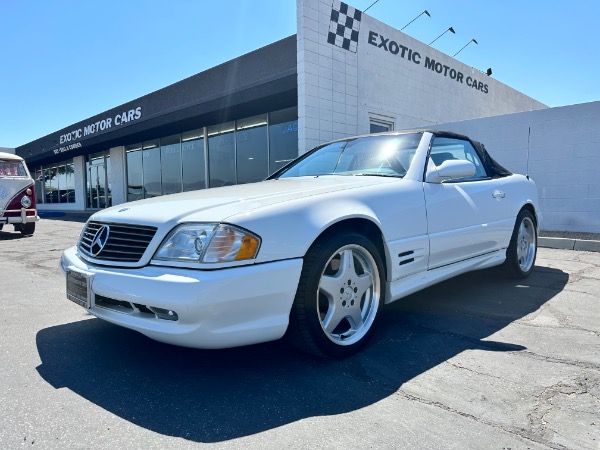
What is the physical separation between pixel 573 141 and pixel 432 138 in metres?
5.61

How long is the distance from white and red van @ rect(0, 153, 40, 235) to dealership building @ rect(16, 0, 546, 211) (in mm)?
4306

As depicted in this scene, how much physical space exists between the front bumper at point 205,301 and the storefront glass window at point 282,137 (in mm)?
9073

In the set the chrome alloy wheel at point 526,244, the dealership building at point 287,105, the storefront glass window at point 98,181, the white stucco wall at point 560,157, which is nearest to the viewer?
the chrome alloy wheel at point 526,244

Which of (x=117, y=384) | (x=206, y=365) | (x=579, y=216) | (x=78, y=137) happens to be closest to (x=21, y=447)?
(x=117, y=384)

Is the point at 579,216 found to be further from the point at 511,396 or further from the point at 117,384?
the point at 117,384

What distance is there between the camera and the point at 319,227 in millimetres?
2363

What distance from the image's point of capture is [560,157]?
775 centimetres

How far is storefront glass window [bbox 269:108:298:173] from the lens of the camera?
1127 cm

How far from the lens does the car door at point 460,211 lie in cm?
316

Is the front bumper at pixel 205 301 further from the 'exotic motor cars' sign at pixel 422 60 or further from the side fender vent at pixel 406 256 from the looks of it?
the 'exotic motor cars' sign at pixel 422 60

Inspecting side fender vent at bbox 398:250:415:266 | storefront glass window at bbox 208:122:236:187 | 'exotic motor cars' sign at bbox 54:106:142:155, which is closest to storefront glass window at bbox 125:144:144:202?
'exotic motor cars' sign at bbox 54:106:142:155

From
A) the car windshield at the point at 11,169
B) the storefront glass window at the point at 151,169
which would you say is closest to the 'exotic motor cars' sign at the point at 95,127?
the storefront glass window at the point at 151,169

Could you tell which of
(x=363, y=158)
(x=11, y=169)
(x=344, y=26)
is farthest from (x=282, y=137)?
(x=363, y=158)

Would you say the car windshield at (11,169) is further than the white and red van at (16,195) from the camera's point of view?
Yes
